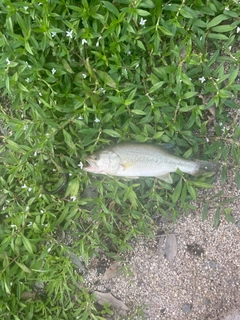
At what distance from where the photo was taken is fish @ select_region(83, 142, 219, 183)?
10.4ft

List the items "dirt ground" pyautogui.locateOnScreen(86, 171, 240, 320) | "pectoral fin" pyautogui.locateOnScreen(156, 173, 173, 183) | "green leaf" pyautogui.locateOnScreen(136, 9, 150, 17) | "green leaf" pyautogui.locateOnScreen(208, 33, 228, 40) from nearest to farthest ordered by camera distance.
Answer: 1. "green leaf" pyautogui.locateOnScreen(136, 9, 150, 17)
2. "green leaf" pyautogui.locateOnScreen(208, 33, 228, 40)
3. "pectoral fin" pyautogui.locateOnScreen(156, 173, 173, 183)
4. "dirt ground" pyautogui.locateOnScreen(86, 171, 240, 320)

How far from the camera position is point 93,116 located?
3326 mm

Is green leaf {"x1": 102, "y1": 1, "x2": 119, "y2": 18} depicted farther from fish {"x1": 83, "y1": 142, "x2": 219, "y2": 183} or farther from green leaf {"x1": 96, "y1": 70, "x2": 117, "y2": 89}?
fish {"x1": 83, "y1": 142, "x2": 219, "y2": 183}

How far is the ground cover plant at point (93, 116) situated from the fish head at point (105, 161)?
0.45 ft

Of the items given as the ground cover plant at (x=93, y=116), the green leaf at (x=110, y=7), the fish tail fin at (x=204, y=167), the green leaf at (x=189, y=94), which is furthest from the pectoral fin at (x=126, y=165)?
the green leaf at (x=110, y=7)

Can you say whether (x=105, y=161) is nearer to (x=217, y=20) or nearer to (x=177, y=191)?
(x=177, y=191)

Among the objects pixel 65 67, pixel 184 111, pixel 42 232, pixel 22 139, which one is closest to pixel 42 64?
pixel 65 67

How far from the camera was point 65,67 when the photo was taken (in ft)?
10.6

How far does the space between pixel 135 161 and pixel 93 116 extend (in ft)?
1.87

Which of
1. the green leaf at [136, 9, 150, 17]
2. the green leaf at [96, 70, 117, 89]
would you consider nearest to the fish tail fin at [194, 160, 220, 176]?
the green leaf at [96, 70, 117, 89]

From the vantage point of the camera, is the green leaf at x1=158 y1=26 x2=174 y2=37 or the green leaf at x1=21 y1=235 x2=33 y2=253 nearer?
the green leaf at x1=158 y1=26 x2=174 y2=37

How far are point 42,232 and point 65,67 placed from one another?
5.07 ft

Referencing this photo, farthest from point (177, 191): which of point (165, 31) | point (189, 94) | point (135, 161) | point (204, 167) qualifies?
point (165, 31)

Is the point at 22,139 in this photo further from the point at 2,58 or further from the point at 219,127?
the point at 219,127
